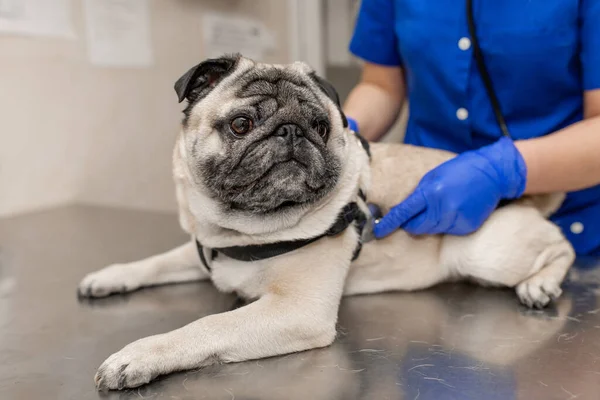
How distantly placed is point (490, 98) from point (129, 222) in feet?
4.49

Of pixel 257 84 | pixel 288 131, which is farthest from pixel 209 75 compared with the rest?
pixel 288 131

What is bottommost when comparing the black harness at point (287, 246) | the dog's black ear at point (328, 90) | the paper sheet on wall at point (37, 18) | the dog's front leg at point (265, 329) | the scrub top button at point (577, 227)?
the scrub top button at point (577, 227)

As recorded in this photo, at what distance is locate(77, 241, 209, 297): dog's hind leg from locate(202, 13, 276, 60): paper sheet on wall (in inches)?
55.9

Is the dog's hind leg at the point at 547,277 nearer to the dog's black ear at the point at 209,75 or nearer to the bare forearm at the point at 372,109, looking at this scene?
the bare forearm at the point at 372,109

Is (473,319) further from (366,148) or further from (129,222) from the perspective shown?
(129,222)

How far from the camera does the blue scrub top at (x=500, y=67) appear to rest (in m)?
1.52

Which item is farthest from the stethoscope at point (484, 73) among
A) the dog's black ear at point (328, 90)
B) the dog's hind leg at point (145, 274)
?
the dog's hind leg at point (145, 274)

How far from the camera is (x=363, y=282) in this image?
1517 millimetres

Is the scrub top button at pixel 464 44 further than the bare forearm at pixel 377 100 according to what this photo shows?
No

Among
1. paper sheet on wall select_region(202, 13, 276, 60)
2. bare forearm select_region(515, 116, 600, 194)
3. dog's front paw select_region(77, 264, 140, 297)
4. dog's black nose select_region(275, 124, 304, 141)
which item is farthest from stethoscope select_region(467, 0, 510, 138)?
paper sheet on wall select_region(202, 13, 276, 60)

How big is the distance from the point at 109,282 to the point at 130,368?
0.53m

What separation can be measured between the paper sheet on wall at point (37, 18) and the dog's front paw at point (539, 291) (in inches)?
73.5

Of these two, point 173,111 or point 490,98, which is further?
point 173,111

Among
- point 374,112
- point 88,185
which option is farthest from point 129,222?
point 374,112
